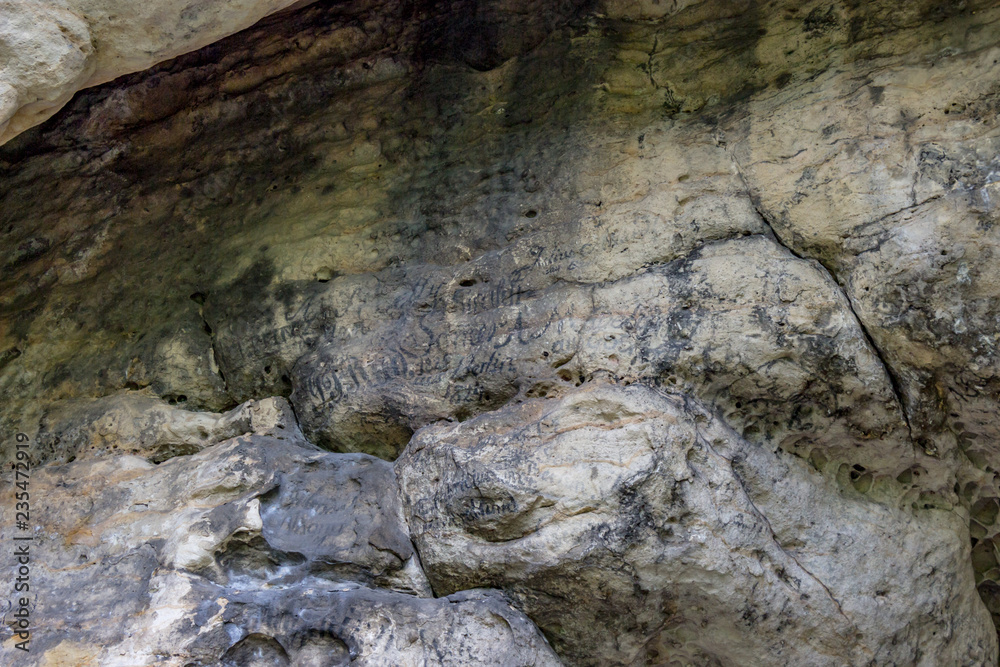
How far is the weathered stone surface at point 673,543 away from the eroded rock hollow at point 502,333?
0.01m

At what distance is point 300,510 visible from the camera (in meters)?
2.80

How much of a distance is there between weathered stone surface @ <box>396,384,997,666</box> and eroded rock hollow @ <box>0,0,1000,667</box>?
11 mm

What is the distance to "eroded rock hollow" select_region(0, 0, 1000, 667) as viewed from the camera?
2.53 metres

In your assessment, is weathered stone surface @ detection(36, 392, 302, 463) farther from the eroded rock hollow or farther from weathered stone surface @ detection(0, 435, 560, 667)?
weathered stone surface @ detection(0, 435, 560, 667)

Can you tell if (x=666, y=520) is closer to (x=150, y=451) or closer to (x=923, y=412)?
(x=923, y=412)

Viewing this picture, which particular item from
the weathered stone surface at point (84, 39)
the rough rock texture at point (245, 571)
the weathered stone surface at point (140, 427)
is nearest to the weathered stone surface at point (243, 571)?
the rough rock texture at point (245, 571)

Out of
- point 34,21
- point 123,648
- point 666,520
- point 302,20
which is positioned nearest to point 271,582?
point 123,648

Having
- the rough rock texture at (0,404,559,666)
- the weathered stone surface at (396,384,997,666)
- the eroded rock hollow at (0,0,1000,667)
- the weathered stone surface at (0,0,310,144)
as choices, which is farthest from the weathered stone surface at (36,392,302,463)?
the weathered stone surface at (0,0,310,144)

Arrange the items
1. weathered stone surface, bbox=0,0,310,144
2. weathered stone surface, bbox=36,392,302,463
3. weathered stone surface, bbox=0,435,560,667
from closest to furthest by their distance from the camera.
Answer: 1. weathered stone surface, bbox=0,0,310,144
2. weathered stone surface, bbox=0,435,560,667
3. weathered stone surface, bbox=36,392,302,463

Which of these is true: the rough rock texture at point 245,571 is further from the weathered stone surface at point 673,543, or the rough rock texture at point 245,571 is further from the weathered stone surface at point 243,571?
the weathered stone surface at point 673,543

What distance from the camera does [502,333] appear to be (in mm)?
2967

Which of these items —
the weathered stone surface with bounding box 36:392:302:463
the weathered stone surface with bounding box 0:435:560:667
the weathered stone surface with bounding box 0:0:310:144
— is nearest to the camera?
the weathered stone surface with bounding box 0:0:310:144

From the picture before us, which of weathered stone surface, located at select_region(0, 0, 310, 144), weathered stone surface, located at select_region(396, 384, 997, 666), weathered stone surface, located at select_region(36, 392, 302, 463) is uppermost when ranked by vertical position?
weathered stone surface, located at select_region(0, 0, 310, 144)

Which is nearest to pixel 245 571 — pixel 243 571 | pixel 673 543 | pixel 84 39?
pixel 243 571
